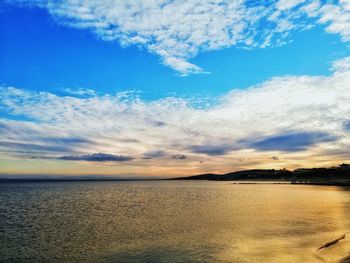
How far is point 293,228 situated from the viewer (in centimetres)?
4522

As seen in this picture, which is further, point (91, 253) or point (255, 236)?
point (255, 236)

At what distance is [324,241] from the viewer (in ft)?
119

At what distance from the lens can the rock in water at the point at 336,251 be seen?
28297mm

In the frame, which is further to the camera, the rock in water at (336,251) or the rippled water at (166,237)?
the rippled water at (166,237)

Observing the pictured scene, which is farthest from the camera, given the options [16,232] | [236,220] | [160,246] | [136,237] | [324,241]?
[236,220]

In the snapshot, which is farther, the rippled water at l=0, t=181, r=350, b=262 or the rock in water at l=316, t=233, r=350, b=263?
the rippled water at l=0, t=181, r=350, b=262

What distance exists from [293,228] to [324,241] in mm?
8928

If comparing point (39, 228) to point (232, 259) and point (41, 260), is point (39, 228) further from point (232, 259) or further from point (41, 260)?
point (232, 259)

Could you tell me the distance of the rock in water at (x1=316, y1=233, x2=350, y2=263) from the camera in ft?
92.8

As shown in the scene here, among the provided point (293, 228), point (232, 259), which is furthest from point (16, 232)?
point (293, 228)

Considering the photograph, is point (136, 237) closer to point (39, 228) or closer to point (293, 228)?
point (39, 228)

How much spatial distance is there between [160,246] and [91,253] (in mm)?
7110

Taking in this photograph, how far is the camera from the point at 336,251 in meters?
31.0

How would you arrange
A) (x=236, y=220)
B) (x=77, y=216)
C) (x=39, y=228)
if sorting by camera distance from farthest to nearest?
(x=77, y=216), (x=236, y=220), (x=39, y=228)
